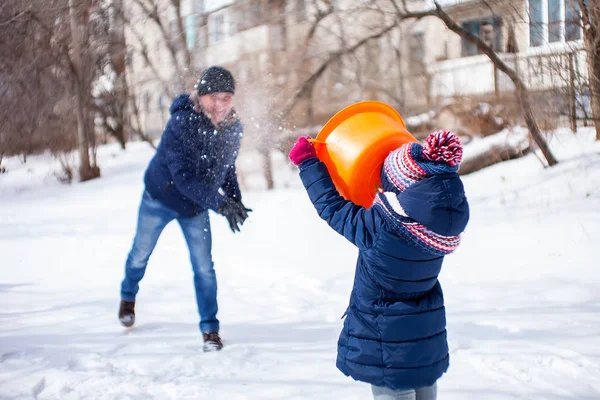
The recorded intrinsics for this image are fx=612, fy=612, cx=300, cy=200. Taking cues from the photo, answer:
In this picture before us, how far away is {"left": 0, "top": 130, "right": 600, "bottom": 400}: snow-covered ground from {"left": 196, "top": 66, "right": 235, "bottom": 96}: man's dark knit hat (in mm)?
1495

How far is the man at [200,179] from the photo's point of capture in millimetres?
3469

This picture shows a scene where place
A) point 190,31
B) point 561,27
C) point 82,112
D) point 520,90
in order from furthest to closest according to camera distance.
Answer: point 82,112 → point 190,31 → point 520,90 → point 561,27

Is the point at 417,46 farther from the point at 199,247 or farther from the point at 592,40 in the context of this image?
the point at 199,247

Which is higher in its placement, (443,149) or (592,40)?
(443,149)

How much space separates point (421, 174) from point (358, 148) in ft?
1.39

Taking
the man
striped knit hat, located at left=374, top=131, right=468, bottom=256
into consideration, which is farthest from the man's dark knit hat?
striped knit hat, located at left=374, top=131, right=468, bottom=256

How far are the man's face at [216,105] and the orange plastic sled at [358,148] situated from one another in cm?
116

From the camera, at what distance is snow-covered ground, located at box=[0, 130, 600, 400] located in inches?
120

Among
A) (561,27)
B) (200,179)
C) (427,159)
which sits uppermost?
(427,159)

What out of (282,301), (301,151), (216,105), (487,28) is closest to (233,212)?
(216,105)

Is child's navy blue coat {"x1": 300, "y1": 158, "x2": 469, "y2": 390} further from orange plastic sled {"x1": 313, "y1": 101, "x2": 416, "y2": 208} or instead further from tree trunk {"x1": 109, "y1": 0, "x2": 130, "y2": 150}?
tree trunk {"x1": 109, "y1": 0, "x2": 130, "y2": 150}

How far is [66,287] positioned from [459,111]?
9.52 meters

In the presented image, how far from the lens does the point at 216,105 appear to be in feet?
11.3

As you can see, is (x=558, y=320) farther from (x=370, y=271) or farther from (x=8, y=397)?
(x=8, y=397)
